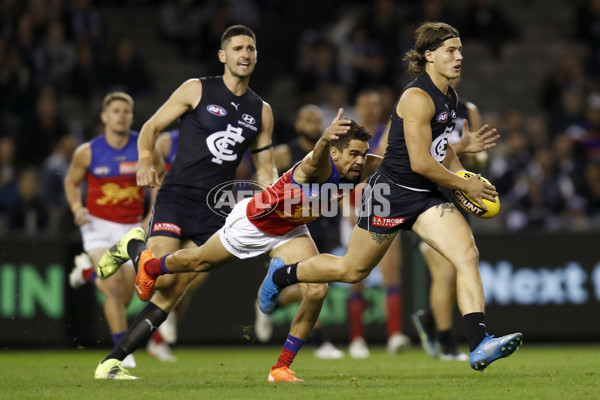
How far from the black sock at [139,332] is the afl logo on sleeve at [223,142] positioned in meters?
1.35

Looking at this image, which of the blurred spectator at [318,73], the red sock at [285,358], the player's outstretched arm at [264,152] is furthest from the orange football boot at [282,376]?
the blurred spectator at [318,73]

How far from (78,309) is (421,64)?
672 cm

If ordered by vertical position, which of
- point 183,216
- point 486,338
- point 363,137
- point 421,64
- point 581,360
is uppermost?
point 421,64

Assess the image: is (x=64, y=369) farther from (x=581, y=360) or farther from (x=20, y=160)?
(x=20, y=160)

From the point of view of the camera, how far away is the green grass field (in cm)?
661

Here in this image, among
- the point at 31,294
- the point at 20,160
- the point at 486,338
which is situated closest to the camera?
the point at 486,338

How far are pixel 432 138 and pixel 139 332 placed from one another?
277 cm

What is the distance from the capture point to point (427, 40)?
24.4ft

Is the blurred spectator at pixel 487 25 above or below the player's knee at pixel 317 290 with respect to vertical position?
above

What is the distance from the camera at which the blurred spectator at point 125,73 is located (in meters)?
16.5

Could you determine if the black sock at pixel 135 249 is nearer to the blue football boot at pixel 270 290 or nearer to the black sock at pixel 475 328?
the blue football boot at pixel 270 290

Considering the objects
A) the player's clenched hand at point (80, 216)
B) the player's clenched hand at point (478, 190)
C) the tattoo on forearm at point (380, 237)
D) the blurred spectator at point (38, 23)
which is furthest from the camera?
the blurred spectator at point (38, 23)

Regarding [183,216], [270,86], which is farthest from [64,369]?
[270,86]

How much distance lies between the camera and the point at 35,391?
714 cm
